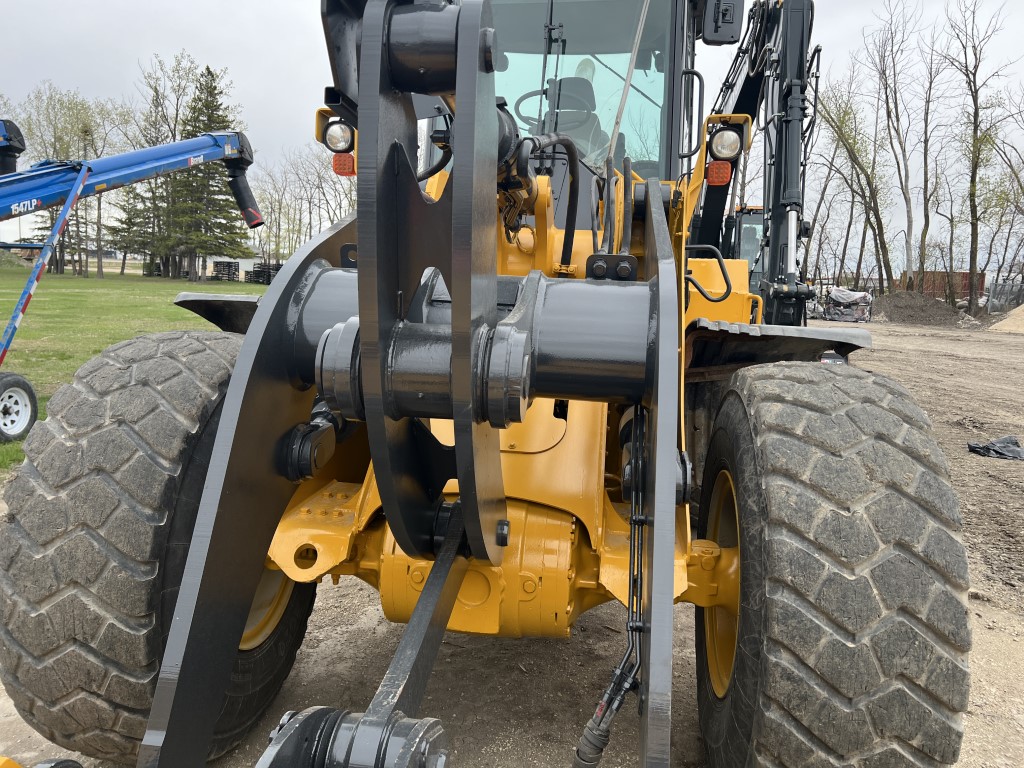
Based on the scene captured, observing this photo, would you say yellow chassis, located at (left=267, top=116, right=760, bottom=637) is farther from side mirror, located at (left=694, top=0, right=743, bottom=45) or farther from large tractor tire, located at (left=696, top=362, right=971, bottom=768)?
side mirror, located at (left=694, top=0, right=743, bottom=45)

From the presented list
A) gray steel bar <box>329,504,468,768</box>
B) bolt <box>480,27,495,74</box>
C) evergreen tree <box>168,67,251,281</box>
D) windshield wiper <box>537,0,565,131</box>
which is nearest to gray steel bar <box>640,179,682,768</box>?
gray steel bar <box>329,504,468,768</box>

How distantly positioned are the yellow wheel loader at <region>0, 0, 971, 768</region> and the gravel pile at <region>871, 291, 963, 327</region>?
3206 centimetres

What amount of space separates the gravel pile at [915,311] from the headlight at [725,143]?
3108 cm

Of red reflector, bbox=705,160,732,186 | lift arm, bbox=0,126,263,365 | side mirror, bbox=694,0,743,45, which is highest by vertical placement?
side mirror, bbox=694,0,743,45

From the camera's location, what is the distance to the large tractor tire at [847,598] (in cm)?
169

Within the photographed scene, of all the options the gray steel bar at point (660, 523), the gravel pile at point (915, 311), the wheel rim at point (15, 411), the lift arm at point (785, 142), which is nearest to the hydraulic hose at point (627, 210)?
the gray steel bar at point (660, 523)

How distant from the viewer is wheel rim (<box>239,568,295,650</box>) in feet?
8.02

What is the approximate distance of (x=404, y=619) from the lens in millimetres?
2283

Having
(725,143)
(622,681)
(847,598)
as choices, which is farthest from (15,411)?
(847,598)

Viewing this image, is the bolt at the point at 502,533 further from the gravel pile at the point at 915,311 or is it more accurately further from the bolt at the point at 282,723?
the gravel pile at the point at 915,311

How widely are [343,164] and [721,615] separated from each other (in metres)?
2.55

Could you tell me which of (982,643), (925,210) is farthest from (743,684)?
(925,210)

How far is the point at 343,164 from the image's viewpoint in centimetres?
344


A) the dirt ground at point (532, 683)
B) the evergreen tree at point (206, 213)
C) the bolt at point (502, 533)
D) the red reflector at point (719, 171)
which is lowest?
the dirt ground at point (532, 683)
